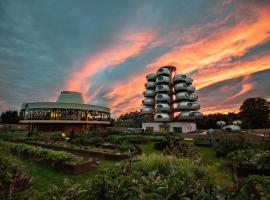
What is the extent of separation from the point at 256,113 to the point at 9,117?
4060 inches

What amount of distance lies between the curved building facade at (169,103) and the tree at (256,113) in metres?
14.6

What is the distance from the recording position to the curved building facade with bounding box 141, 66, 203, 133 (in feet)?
190

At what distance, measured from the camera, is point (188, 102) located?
191 ft

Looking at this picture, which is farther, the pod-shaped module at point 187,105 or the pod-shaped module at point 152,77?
the pod-shaped module at point 152,77

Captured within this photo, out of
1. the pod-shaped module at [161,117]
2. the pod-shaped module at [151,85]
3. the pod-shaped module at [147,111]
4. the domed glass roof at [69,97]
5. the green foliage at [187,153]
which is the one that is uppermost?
the pod-shaped module at [151,85]

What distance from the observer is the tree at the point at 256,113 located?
56.9 meters

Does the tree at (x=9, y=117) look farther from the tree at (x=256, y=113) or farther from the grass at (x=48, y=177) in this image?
the tree at (x=256, y=113)

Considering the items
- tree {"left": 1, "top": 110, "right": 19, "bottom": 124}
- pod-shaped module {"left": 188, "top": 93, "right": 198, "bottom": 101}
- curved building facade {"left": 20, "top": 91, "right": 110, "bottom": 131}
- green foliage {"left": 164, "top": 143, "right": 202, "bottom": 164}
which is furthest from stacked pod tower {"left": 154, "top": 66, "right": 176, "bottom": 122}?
tree {"left": 1, "top": 110, "right": 19, "bottom": 124}

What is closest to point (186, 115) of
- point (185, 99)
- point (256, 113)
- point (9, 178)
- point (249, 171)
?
point (185, 99)

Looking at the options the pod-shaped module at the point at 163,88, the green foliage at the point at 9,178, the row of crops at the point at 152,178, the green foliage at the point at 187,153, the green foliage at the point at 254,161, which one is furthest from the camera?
the pod-shaped module at the point at 163,88

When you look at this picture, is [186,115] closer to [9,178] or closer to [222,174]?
[222,174]

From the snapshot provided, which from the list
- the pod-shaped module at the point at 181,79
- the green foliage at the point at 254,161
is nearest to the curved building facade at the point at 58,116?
the pod-shaped module at the point at 181,79

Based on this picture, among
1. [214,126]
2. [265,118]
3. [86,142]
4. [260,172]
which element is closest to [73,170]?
[260,172]

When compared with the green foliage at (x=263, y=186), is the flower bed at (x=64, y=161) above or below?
above
